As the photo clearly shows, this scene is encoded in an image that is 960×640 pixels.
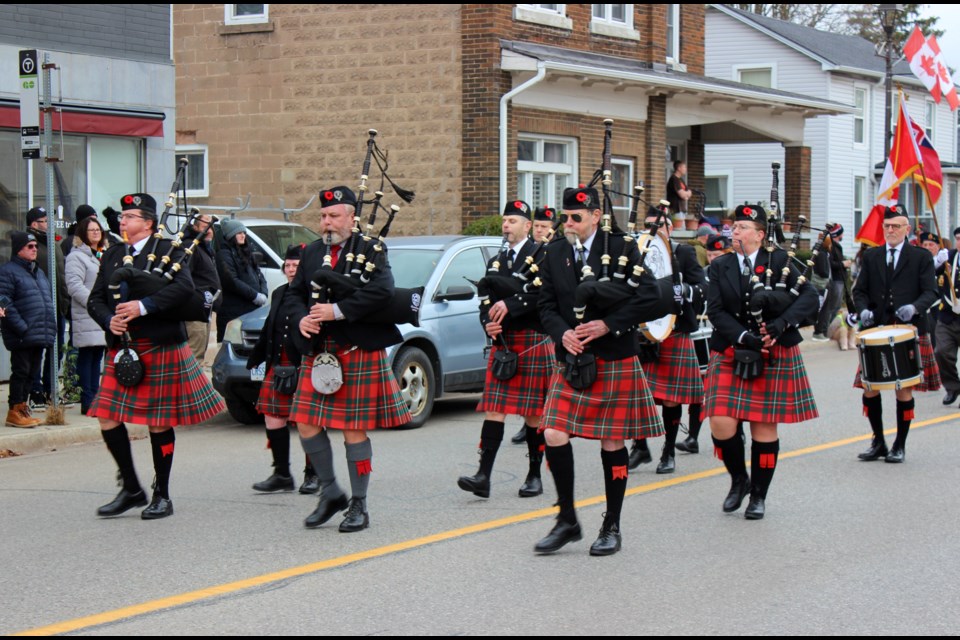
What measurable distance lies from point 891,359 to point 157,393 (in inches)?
224

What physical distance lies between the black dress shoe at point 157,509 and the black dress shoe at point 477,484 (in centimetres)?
190

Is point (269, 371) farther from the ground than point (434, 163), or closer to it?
closer to it

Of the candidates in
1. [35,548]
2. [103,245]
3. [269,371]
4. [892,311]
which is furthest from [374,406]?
[103,245]

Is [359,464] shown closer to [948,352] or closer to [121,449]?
[121,449]

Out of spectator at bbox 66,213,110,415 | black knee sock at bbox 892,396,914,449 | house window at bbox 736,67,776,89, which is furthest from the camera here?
house window at bbox 736,67,776,89

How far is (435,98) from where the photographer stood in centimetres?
2045

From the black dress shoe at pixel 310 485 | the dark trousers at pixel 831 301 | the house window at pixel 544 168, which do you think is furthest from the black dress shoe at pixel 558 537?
the dark trousers at pixel 831 301

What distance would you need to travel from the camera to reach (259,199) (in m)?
22.4

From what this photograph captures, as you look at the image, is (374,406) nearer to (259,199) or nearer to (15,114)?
(15,114)

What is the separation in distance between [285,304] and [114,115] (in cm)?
837

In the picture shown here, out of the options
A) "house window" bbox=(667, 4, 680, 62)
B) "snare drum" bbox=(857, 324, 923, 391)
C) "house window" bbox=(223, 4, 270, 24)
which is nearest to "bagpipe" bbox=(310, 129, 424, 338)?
"snare drum" bbox=(857, 324, 923, 391)

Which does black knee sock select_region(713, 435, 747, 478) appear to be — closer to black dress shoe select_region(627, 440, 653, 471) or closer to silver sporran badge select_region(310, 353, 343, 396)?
black dress shoe select_region(627, 440, 653, 471)

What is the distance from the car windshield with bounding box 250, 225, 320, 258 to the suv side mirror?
3973mm

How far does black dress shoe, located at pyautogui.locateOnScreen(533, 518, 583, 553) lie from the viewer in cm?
676
